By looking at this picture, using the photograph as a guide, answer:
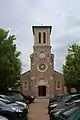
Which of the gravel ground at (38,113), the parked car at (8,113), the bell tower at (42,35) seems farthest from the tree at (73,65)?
the parked car at (8,113)

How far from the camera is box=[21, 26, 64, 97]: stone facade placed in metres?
88.1

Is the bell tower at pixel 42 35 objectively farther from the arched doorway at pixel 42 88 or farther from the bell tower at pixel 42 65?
the arched doorway at pixel 42 88

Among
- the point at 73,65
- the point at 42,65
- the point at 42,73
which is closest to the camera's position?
the point at 73,65

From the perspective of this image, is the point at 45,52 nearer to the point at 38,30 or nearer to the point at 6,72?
the point at 38,30

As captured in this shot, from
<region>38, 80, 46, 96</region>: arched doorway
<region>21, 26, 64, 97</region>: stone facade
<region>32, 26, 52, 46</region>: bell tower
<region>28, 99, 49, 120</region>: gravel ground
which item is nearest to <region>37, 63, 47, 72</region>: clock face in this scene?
<region>21, 26, 64, 97</region>: stone facade

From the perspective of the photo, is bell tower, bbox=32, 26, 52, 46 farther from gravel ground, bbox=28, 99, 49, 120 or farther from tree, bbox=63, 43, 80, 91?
gravel ground, bbox=28, 99, 49, 120

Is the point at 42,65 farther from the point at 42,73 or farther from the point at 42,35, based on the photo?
the point at 42,35

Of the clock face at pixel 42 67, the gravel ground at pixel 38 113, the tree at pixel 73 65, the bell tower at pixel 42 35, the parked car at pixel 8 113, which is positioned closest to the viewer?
the parked car at pixel 8 113

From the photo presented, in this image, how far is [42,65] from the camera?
8894cm

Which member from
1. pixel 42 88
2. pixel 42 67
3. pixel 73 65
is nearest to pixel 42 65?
pixel 42 67

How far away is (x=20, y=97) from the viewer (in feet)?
104

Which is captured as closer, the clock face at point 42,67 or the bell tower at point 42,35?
the clock face at point 42,67

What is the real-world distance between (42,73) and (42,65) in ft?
6.72

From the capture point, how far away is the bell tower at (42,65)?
289 feet
